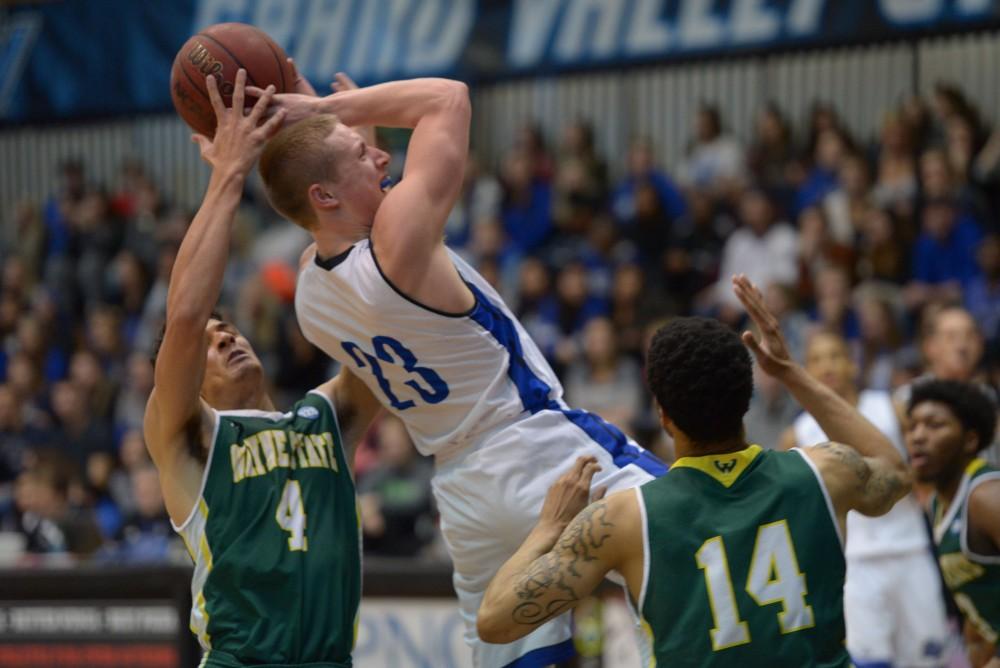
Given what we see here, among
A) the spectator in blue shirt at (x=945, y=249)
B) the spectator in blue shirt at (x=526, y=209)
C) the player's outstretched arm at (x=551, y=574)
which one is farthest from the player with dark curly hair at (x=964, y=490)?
the spectator in blue shirt at (x=526, y=209)

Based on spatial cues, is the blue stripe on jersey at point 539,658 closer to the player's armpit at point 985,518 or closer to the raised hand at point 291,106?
the player's armpit at point 985,518

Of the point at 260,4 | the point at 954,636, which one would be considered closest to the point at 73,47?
the point at 260,4

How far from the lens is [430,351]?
14.2 feet

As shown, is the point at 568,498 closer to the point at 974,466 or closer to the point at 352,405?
the point at 352,405

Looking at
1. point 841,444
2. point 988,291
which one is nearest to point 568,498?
point 841,444

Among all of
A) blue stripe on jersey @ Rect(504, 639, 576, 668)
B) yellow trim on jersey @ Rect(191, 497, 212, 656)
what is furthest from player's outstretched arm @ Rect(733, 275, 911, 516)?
yellow trim on jersey @ Rect(191, 497, 212, 656)

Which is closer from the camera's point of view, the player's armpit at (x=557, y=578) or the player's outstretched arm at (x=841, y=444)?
the player's armpit at (x=557, y=578)

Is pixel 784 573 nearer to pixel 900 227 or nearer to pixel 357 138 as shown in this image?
pixel 357 138

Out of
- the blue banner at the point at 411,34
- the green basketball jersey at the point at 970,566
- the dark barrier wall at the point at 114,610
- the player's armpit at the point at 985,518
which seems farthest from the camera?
the blue banner at the point at 411,34

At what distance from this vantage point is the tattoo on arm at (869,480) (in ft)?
12.4

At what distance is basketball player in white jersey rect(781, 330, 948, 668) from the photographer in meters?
7.29

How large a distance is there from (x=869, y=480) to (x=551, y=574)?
893mm

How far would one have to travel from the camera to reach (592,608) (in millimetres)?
8023

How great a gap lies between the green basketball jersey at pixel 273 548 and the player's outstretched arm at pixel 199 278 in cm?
21
